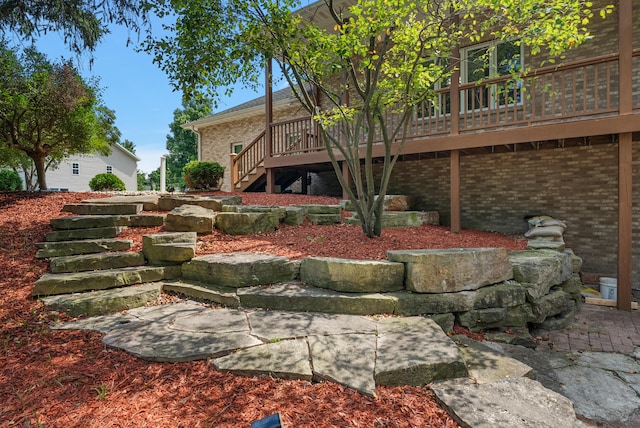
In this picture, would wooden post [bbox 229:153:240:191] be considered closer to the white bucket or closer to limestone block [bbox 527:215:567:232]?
limestone block [bbox 527:215:567:232]

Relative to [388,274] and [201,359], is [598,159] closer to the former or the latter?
[388,274]

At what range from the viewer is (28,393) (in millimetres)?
2047

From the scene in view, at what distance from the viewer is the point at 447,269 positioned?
363cm

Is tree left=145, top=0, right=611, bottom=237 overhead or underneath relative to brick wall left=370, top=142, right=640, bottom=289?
overhead

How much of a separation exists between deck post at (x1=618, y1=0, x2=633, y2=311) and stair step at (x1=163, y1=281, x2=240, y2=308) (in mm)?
6056

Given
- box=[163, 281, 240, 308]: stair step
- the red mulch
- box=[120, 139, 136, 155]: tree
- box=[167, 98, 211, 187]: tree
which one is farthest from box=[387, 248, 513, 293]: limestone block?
box=[120, 139, 136, 155]: tree

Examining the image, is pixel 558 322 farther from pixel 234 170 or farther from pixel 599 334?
pixel 234 170

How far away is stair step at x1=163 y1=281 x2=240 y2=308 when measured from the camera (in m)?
3.46

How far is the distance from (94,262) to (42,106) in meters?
5.18

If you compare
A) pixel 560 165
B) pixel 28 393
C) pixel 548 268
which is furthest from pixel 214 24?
pixel 560 165

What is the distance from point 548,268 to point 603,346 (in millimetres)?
1041

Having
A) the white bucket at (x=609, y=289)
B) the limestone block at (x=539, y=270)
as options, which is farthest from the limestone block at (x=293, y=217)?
the white bucket at (x=609, y=289)

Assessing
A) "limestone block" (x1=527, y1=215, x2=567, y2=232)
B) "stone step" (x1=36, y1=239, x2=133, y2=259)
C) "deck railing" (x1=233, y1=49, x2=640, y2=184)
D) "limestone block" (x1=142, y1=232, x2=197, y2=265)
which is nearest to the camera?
"limestone block" (x1=142, y1=232, x2=197, y2=265)

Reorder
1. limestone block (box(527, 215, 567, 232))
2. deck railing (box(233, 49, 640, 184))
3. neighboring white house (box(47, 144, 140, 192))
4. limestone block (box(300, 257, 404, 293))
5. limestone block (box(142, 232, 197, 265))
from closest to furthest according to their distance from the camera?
limestone block (box(300, 257, 404, 293)) → limestone block (box(142, 232, 197, 265)) → deck railing (box(233, 49, 640, 184)) → limestone block (box(527, 215, 567, 232)) → neighboring white house (box(47, 144, 140, 192))
